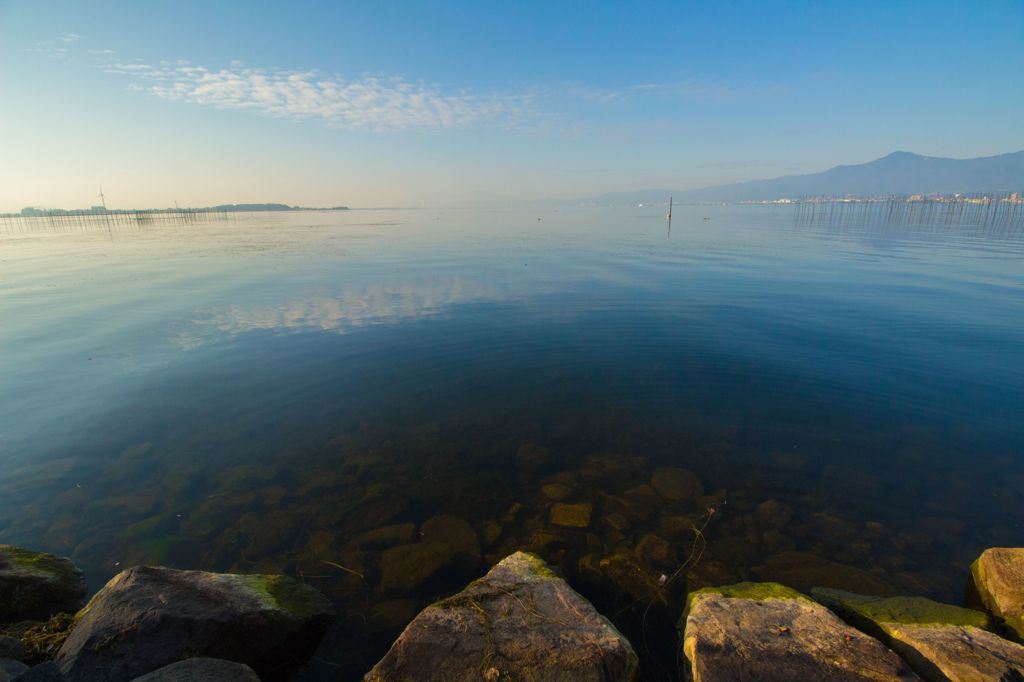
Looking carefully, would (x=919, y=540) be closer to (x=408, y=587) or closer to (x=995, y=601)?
(x=995, y=601)

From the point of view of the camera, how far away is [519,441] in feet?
37.6

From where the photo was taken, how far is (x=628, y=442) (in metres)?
11.3

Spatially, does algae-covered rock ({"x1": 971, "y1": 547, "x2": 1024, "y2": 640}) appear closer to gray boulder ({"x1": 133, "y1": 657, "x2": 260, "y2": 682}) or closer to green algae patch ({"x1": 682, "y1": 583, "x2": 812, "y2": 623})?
green algae patch ({"x1": 682, "y1": 583, "x2": 812, "y2": 623})

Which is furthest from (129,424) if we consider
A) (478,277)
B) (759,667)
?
(478,277)

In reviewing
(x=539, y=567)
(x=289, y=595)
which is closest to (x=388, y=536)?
(x=289, y=595)

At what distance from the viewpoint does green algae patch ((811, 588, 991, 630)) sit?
580cm

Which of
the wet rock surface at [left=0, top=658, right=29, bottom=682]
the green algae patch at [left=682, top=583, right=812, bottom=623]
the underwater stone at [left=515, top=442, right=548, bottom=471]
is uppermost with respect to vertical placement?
the wet rock surface at [left=0, top=658, right=29, bottom=682]

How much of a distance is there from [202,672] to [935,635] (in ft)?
26.8

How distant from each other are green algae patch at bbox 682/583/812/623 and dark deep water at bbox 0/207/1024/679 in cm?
64

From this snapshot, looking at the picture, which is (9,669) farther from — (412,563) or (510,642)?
(510,642)

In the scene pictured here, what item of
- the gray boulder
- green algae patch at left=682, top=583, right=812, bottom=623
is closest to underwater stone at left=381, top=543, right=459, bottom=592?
the gray boulder

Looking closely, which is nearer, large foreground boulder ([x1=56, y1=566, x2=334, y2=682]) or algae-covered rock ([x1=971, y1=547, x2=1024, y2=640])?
large foreground boulder ([x1=56, y1=566, x2=334, y2=682])

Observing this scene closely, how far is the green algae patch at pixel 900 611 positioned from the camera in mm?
5805

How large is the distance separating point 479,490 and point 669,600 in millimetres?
4248
